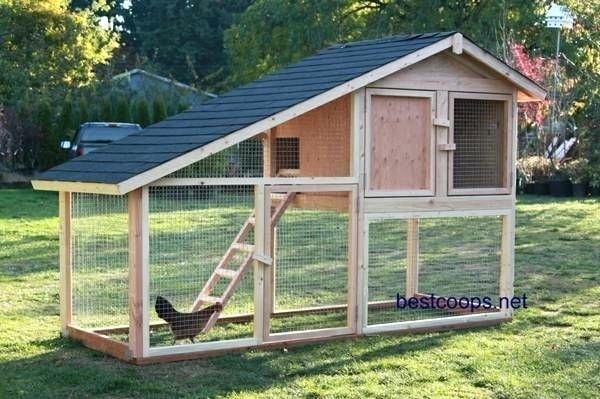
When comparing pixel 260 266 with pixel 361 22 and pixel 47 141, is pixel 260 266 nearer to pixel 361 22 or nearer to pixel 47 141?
pixel 47 141

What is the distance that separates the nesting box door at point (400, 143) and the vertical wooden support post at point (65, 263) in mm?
2394

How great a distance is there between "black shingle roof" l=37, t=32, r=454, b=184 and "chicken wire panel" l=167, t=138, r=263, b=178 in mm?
226

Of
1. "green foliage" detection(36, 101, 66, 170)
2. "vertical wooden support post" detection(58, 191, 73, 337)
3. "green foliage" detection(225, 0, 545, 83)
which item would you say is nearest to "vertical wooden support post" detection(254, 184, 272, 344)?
"vertical wooden support post" detection(58, 191, 73, 337)

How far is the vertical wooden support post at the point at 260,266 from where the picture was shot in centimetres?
730

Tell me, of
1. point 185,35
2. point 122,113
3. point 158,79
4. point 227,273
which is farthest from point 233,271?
point 185,35

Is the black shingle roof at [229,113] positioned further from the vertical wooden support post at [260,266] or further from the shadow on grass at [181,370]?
the shadow on grass at [181,370]

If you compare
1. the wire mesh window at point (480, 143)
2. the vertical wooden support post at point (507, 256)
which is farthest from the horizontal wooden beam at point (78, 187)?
the vertical wooden support post at point (507, 256)

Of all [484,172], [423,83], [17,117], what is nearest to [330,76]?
[423,83]

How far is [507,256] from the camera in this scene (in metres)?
8.56

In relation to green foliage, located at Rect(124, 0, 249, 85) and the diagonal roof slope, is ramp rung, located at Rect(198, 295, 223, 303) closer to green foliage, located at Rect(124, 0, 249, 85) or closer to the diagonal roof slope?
the diagonal roof slope

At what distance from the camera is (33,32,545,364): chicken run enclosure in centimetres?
702

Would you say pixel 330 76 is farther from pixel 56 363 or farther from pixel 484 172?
pixel 56 363

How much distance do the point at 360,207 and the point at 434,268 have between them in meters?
4.02

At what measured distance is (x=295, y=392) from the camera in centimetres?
616
